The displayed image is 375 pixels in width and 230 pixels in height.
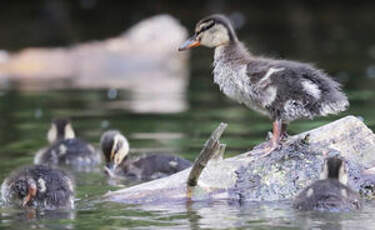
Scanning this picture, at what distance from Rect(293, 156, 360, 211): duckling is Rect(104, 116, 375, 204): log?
553 millimetres

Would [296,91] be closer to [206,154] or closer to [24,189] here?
[206,154]

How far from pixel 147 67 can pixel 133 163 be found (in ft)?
36.1

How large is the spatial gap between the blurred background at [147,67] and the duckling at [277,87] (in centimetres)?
111

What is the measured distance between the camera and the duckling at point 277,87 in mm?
8461

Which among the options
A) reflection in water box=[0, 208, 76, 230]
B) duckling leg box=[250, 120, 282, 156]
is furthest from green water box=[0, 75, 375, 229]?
duckling leg box=[250, 120, 282, 156]

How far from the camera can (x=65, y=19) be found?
29.2 metres

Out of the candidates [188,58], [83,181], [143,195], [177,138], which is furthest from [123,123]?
[188,58]

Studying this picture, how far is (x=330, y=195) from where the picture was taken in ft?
25.4

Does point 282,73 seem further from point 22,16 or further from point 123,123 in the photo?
point 22,16

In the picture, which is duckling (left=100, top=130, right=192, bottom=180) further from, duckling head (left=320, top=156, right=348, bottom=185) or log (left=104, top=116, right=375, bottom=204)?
duckling head (left=320, top=156, right=348, bottom=185)

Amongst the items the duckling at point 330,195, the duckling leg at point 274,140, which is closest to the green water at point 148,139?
the duckling at point 330,195

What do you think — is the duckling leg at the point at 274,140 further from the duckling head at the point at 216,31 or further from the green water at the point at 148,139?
the duckling head at the point at 216,31

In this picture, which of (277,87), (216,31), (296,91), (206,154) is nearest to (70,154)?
(216,31)

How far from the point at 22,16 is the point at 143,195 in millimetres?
22454
